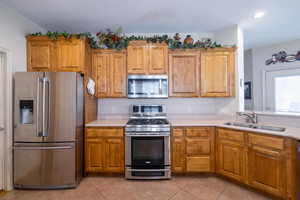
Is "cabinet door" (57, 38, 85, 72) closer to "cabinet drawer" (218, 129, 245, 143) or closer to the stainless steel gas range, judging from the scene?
the stainless steel gas range

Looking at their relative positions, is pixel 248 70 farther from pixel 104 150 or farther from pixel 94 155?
pixel 94 155

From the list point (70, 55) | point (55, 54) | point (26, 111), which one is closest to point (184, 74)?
point (70, 55)

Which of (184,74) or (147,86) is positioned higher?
(184,74)

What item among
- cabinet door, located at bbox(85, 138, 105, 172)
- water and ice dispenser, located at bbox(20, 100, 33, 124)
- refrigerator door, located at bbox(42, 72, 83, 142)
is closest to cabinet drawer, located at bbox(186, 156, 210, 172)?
cabinet door, located at bbox(85, 138, 105, 172)

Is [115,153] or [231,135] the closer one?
[231,135]

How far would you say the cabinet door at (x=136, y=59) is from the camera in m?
3.25

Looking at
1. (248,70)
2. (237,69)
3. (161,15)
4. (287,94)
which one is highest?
(161,15)

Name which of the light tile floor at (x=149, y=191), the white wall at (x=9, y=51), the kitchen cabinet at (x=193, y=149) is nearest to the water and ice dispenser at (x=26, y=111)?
the white wall at (x=9, y=51)

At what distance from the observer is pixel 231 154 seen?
2.63 metres

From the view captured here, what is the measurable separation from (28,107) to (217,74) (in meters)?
3.26

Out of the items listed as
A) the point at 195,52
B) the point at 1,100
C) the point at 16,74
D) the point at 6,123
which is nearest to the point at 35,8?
the point at 16,74

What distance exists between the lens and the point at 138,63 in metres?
3.26

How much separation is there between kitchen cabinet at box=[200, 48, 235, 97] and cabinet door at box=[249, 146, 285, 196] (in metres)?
1.25

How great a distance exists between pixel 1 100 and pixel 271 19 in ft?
15.5
